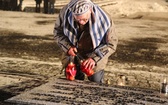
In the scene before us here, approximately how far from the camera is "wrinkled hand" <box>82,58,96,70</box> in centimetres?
391

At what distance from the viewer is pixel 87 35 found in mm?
4004

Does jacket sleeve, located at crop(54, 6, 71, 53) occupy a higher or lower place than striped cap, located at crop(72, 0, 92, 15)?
lower

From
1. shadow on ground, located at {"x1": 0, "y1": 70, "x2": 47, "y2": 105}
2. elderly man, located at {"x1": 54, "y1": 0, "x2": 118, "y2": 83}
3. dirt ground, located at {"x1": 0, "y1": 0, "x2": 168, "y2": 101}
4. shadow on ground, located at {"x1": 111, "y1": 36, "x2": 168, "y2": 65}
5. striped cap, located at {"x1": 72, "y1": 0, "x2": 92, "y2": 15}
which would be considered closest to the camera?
striped cap, located at {"x1": 72, "y1": 0, "x2": 92, "y2": 15}

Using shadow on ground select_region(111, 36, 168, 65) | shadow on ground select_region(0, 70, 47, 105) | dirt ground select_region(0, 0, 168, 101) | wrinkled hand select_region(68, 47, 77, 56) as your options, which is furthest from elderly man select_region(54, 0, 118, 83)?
shadow on ground select_region(111, 36, 168, 65)

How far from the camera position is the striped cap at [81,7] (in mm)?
3622

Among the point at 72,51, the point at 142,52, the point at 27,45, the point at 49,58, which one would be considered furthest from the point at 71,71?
the point at 27,45

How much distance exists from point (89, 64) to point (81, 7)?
27.6 inches

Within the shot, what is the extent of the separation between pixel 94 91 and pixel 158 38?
8079mm

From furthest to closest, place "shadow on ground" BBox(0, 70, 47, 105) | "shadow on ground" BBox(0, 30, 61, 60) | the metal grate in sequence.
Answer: "shadow on ground" BBox(0, 30, 61, 60), "shadow on ground" BBox(0, 70, 47, 105), the metal grate

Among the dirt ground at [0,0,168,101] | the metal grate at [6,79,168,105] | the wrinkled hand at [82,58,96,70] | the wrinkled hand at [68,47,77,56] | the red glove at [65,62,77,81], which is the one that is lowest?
the dirt ground at [0,0,168,101]

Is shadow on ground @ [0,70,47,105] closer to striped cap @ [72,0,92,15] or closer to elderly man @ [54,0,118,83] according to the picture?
elderly man @ [54,0,118,83]

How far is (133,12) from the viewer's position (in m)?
23.9

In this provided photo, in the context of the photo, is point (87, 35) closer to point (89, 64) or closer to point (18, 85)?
point (89, 64)

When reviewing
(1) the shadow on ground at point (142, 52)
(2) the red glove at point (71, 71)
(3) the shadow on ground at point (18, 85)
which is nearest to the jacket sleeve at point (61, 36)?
(2) the red glove at point (71, 71)
